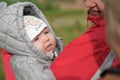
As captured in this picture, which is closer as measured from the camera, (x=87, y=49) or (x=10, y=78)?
(x=87, y=49)

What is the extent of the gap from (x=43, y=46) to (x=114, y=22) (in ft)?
3.93

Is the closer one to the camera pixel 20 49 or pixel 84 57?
pixel 84 57

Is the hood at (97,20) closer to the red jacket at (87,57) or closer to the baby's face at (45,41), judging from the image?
the red jacket at (87,57)

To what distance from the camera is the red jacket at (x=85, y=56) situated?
211 centimetres

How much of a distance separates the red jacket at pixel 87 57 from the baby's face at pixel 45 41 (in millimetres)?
329

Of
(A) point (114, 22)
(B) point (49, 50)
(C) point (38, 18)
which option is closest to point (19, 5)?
(C) point (38, 18)

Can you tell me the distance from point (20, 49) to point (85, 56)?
48cm

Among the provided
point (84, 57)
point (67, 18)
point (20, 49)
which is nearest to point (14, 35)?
point (20, 49)

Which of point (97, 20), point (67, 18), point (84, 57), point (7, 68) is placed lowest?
point (67, 18)

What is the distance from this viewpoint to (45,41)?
2551mm

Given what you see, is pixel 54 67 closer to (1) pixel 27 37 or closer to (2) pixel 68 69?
(2) pixel 68 69

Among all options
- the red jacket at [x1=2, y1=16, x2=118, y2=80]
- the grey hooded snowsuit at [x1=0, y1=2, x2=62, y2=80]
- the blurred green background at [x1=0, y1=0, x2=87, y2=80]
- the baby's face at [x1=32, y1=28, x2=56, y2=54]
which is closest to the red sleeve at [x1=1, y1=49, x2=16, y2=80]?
the grey hooded snowsuit at [x1=0, y1=2, x2=62, y2=80]

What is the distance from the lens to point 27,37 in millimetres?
2492

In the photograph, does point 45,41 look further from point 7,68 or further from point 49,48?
point 7,68
